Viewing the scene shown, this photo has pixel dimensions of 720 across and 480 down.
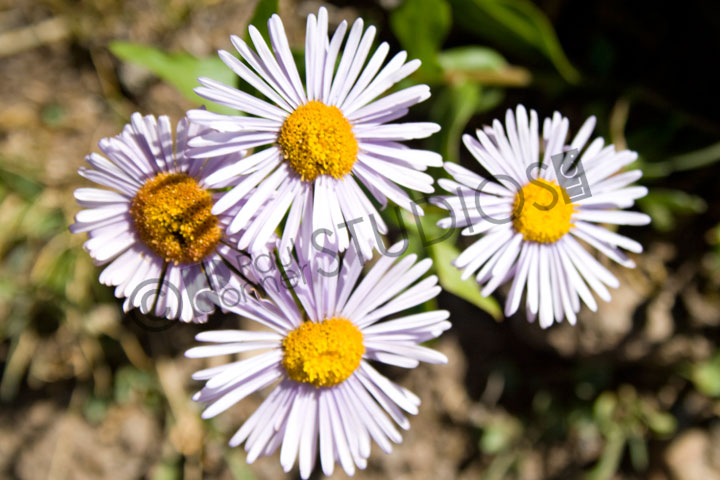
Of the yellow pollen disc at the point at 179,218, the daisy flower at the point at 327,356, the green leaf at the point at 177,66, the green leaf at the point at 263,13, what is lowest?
the daisy flower at the point at 327,356

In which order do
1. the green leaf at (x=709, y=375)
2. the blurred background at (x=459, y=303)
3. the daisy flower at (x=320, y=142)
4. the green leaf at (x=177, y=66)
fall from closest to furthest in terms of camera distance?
1. the daisy flower at (x=320, y=142)
2. the green leaf at (x=177, y=66)
3. the blurred background at (x=459, y=303)
4. the green leaf at (x=709, y=375)

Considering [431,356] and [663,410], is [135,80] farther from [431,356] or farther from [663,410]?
[663,410]

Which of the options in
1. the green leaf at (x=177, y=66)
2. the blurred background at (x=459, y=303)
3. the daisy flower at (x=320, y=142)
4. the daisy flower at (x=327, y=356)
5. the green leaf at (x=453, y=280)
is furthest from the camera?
the blurred background at (x=459, y=303)

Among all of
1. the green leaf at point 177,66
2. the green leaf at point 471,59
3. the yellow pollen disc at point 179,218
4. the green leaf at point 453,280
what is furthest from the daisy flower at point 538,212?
the green leaf at point 177,66

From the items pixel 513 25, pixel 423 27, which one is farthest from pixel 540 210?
pixel 513 25

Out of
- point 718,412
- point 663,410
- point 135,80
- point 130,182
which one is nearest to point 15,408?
point 135,80

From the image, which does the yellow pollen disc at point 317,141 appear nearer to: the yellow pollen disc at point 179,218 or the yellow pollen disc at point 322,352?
the yellow pollen disc at point 179,218

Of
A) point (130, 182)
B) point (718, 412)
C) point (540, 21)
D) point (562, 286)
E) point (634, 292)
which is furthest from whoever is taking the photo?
point (718, 412)
